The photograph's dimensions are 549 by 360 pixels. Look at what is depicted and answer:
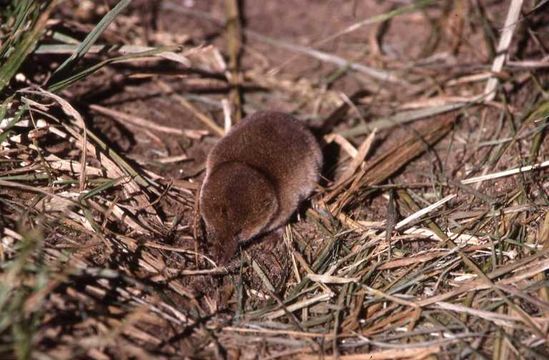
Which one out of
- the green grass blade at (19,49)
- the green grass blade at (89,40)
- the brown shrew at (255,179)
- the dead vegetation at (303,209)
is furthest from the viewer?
the green grass blade at (89,40)

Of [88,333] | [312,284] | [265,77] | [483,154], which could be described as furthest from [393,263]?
[265,77]

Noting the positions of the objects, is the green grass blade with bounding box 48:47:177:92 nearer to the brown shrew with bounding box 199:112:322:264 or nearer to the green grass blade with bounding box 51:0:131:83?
the green grass blade with bounding box 51:0:131:83

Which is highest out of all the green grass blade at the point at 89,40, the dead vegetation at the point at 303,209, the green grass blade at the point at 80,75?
the green grass blade at the point at 89,40

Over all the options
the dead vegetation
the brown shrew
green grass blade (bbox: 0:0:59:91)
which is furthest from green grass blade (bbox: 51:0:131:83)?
the brown shrew

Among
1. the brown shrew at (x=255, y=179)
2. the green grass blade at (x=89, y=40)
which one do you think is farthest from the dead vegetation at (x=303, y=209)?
the brown shrew at (x=255, y=179)

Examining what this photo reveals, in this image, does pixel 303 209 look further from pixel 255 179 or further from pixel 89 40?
pixel 89 40

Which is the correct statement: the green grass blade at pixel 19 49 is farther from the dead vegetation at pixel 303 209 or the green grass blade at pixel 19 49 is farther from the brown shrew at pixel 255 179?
the brown shrew at pixel 255 179

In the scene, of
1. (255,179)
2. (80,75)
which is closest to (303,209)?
(255,179)
